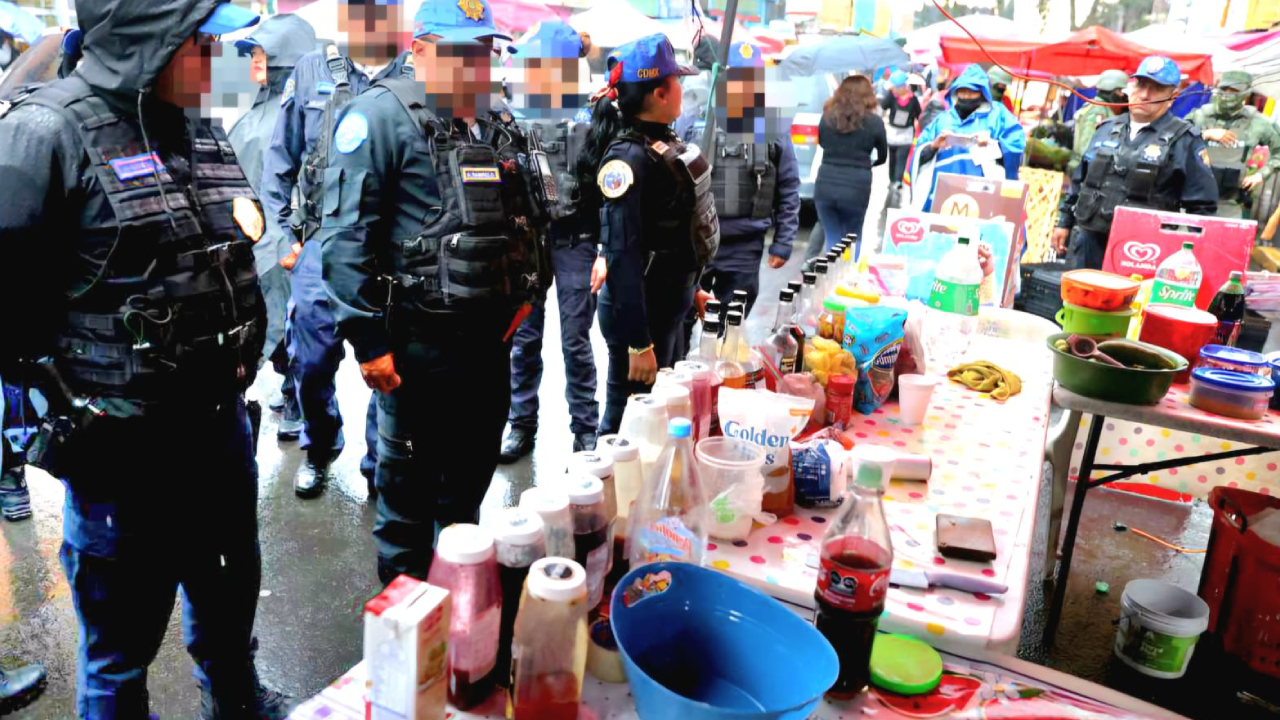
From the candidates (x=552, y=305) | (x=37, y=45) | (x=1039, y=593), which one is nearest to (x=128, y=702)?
(x=37, y=45)

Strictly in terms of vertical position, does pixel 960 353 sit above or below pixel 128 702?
above

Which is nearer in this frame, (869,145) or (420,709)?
(420,709)

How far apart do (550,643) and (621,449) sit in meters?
0.44

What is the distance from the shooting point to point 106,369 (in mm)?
1807

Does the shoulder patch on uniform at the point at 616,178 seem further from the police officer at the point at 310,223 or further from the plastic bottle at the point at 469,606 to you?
the plastic bottle at the point at 469,606

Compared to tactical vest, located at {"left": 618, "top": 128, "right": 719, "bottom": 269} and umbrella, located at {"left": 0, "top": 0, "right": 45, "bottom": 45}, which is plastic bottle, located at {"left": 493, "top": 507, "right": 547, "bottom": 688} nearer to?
tactical vest, located at {"left": 618, "top": 128, "right": 719, "bottom": 269}

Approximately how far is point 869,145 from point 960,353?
14.3ft

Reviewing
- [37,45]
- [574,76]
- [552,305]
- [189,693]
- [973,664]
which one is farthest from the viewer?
[552,305]

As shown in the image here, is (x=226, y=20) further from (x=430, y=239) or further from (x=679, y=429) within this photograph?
(x=679, y=429)

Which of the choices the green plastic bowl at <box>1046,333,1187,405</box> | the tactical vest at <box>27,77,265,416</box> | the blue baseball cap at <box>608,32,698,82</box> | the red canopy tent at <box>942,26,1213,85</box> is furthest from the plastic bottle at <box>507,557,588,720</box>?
the red canopy tent at <box>942,26,1213,85</box>

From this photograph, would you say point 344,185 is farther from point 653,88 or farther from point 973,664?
point 973,664

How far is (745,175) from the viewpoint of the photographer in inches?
177

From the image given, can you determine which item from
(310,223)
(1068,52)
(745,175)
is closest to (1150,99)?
(745,175)

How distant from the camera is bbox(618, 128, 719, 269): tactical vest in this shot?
124 inches
